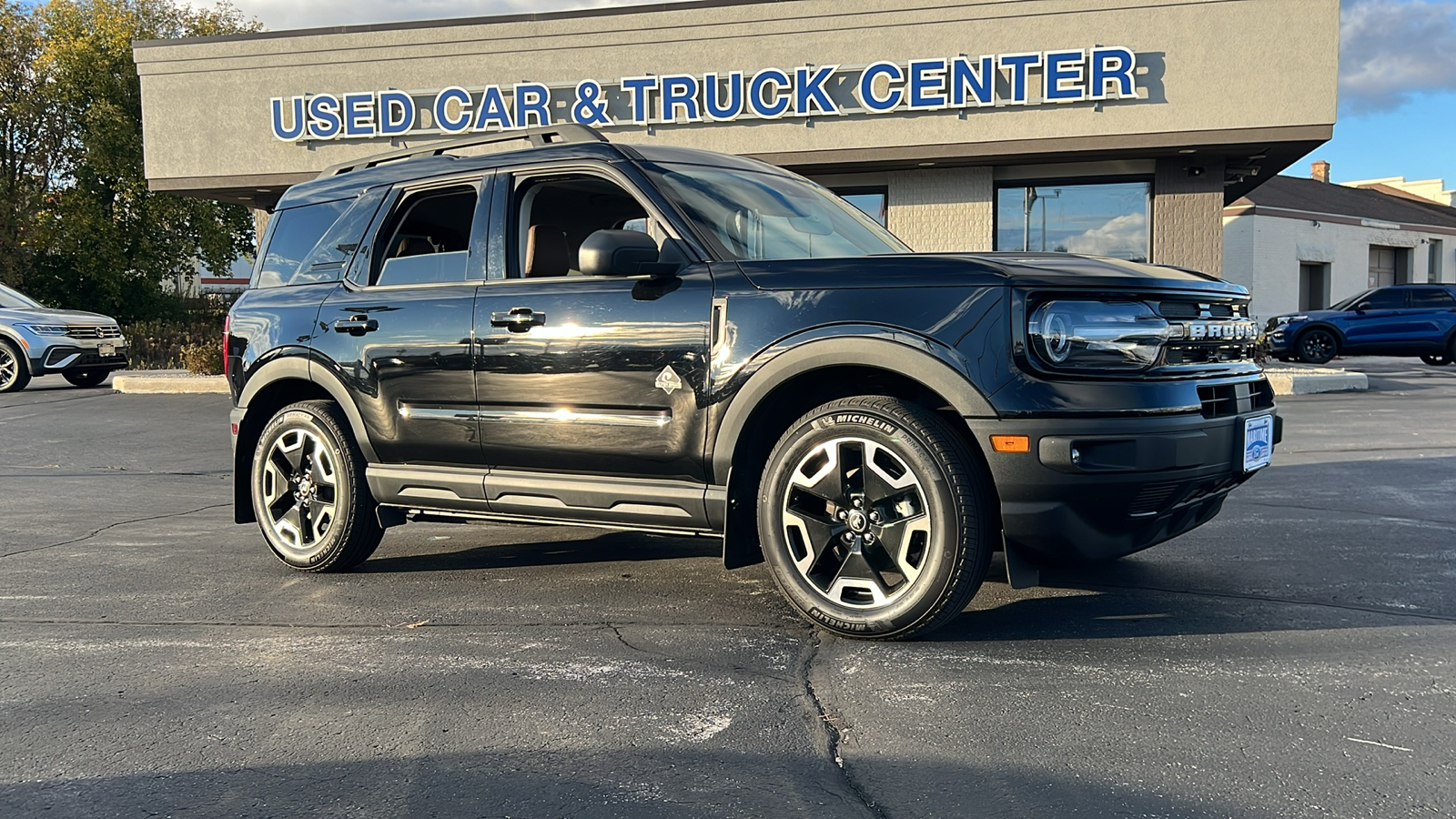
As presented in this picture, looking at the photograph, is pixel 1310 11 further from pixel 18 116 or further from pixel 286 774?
pixel 18 116

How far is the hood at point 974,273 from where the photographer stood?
387 centimetres

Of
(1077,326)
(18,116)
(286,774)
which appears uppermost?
(18,116)

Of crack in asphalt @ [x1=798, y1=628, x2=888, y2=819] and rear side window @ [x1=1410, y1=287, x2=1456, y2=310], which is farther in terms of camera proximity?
rear side window @ [x1=1410, y1=287, x2=1456, y2=310]

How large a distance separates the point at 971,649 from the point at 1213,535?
8.51 ft

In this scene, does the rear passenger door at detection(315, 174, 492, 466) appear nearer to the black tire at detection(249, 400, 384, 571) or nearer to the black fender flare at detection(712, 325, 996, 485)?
the black tire at detection(249, 400, 384, 571)

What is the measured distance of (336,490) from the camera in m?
5.48

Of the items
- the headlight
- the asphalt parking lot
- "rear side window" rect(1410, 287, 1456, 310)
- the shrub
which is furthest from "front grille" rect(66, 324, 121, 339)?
"rear side window" rect(1410, 287, 1456, 310)

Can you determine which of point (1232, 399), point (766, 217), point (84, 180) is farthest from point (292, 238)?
point (84, 180)

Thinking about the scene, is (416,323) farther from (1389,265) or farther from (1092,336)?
(1389,265)

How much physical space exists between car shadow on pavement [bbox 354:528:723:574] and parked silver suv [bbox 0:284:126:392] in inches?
621

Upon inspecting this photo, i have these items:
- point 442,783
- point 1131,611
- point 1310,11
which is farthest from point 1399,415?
point 442,783

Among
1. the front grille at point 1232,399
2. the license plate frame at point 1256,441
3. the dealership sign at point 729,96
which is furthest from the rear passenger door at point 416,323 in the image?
the dealership sign at point 729,96

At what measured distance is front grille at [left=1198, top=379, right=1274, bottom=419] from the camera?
402 centimetres

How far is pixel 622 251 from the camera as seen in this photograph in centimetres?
430
